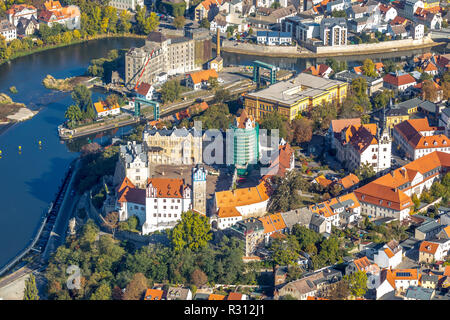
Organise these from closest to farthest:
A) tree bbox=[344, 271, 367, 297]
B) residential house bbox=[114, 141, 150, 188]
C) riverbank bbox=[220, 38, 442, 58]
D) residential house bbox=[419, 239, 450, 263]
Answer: tree bbox=[344, 271, 367, 297], residential house bbox=[419, 239, 450, 263], residential house bbox=[114, 141, 150, 188], riverbank bbox=[220, 38, 442, 58]

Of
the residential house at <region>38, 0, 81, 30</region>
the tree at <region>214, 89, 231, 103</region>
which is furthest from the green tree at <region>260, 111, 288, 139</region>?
the residential house at <region>38, 0, 81, 30</region>

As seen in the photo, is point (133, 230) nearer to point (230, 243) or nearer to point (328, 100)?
point (230, 243)

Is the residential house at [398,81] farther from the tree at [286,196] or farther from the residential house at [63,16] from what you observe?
the residential house at [63,16]

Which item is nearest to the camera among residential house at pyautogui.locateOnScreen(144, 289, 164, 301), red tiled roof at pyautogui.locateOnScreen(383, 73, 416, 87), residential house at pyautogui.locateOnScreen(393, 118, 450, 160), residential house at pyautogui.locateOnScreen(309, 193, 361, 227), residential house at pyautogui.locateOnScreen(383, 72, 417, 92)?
residential house at pyautogui.locateOnScreen(144, 289, 164, 301)

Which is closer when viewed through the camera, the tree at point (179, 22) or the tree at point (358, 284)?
the tree at point (358, 284)

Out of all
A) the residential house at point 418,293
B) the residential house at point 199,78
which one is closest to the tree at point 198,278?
the residential house at point 418,293

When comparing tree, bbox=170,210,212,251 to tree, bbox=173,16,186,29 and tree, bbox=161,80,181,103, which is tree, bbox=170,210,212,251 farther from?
tree, bbox=173,16,186,29
